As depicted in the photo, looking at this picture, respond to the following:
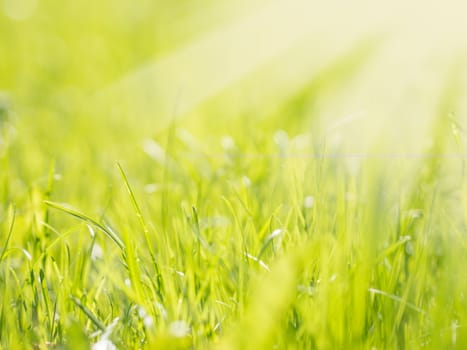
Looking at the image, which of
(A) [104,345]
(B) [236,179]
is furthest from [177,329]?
(B) [236,179]

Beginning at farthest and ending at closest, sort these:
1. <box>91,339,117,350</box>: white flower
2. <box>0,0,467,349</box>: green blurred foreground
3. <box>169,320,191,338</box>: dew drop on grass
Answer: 1. <box>0,0,467,349</box>: green blurred foreground
2. <box>91,339,117,350</box>: white flower
3. <box>169,320,191,338</box>: dew drop on grass

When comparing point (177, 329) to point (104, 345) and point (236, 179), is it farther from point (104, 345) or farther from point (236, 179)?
point (236, 179)

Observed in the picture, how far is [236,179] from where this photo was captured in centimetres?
218

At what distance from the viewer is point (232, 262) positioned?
5.00 ft

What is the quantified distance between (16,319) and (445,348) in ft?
2.66

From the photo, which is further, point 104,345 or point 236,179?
point 236,179

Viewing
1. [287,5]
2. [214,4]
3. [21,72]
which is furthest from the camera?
[214,4]

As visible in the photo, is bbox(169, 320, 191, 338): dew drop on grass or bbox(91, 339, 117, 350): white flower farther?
A: bbox(91, 339, 117, 350): white flower

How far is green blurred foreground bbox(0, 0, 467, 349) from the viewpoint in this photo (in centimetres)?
121

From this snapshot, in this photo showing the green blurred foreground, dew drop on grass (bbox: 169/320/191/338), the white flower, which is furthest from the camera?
the green blurred foreground

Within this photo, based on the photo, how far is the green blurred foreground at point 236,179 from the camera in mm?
1208

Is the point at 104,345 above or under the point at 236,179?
above

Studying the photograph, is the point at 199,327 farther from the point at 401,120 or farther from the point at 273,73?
the point at 273,73

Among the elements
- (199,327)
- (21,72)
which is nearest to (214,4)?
(21,72)
